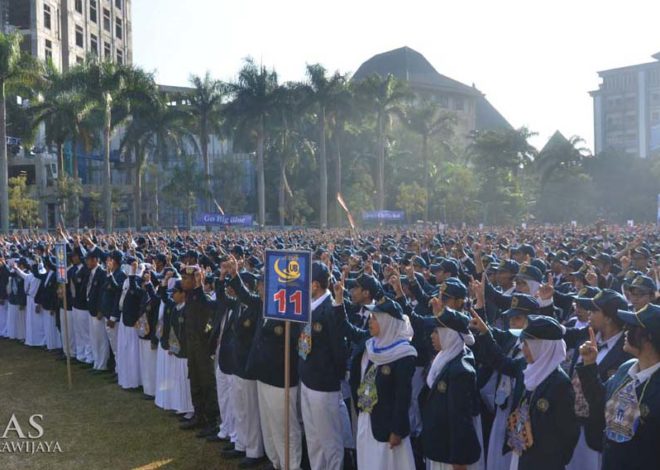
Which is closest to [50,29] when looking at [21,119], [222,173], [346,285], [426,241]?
[21,119]

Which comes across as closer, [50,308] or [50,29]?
[50,308]

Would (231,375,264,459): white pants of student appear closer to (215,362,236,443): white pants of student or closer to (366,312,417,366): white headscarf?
(215,362,236,443): white pants of student

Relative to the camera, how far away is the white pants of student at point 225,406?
23.8 feet

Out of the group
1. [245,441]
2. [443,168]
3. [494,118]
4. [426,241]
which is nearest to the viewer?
[245,441]

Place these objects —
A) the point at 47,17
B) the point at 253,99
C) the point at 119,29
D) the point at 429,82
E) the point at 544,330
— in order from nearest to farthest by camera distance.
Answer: the point at 544,330
the point at 253,99
the point at 47,17
the point at 119,29
the point at 429,82

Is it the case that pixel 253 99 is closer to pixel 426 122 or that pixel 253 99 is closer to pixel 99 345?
pixel 426 122

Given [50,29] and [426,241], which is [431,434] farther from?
[50,29]

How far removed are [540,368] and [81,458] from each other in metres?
5.09

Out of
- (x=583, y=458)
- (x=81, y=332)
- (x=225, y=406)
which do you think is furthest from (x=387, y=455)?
(x=81, y=332)

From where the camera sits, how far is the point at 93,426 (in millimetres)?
8000

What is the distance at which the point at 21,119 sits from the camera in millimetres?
50719

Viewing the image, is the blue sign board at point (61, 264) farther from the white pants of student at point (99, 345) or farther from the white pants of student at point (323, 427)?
the white pants of student at point (323, 427)

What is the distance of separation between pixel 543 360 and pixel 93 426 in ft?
19.2

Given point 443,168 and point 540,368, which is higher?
point 443,168
